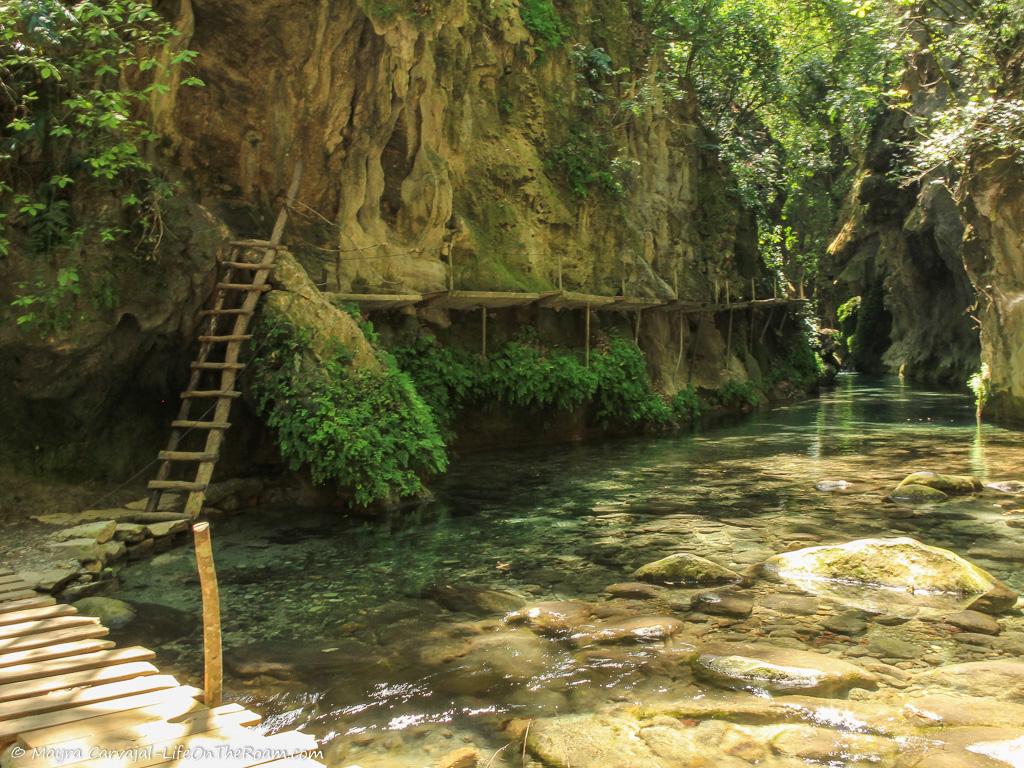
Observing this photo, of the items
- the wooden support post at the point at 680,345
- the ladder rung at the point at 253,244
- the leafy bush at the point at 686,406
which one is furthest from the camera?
the wooden support post at the point at 680,345

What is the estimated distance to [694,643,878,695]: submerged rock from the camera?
17.1 ft

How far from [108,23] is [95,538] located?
205 inches

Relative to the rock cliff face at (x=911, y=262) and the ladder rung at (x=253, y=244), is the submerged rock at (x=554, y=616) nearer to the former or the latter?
the ladder rung at (x=253, y=244)

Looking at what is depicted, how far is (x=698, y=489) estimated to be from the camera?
1233 centimetres

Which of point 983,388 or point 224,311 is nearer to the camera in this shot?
point 224,311

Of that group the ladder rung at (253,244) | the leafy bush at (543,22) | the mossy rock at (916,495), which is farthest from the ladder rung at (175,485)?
the leafy bush at (543,22)

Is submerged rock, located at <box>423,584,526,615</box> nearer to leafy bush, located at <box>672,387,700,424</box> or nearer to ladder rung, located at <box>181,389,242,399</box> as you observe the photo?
ladder rung, located at <box>181,389,242,399</box>

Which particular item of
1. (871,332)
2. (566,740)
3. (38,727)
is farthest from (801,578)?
(871,332)

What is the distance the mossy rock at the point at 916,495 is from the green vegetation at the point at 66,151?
32.4 feet

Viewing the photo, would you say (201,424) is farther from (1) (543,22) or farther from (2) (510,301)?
(1) (543,22)

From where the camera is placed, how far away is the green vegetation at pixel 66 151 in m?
7.89

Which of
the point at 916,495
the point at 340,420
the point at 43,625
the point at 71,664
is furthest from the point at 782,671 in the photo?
the point at 916,495

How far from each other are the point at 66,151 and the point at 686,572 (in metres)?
7.47

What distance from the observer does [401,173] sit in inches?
580
